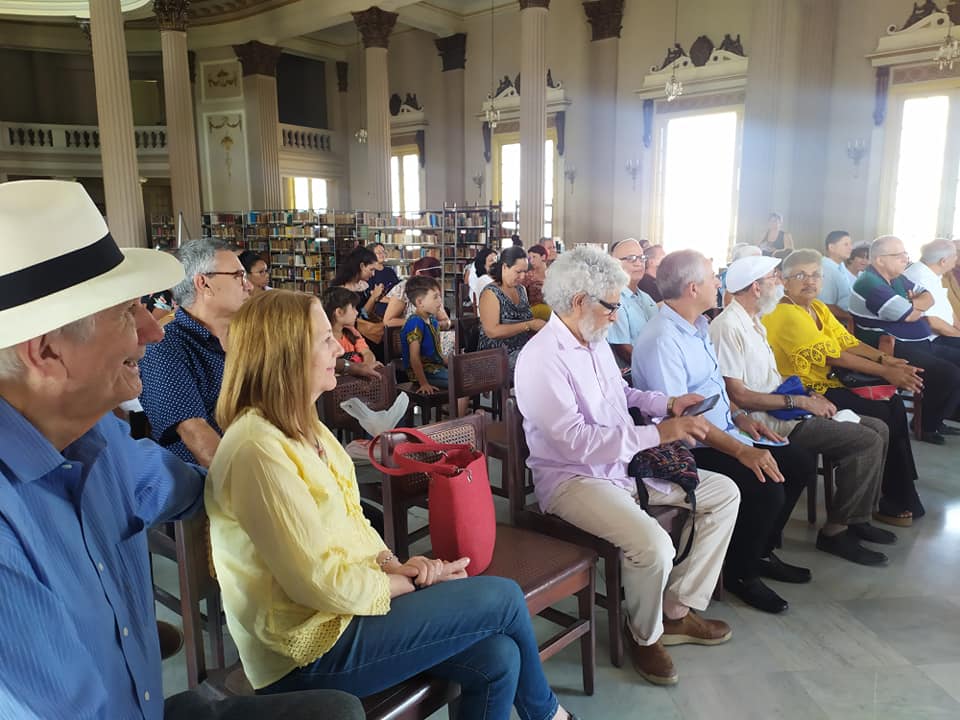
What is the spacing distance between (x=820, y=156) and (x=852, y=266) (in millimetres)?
5504

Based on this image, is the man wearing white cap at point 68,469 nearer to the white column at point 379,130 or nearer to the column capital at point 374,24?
the white column at point 379,130

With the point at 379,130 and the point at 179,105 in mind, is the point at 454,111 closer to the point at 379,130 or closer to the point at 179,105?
the point at 379,130

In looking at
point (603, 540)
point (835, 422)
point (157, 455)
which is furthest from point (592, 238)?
point (157, 455)

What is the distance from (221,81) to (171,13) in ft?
12.2

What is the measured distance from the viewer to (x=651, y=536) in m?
2.16

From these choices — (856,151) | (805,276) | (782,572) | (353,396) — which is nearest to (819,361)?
(805,276)

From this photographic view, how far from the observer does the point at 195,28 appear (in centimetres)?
1555

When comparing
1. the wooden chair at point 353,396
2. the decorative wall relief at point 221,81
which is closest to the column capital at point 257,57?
the decorative wall relief at point 221,81

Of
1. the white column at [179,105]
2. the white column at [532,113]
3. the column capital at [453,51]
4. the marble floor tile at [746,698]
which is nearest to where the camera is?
the marble floor tile at [746,698]

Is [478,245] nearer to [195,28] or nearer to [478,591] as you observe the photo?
[195,28]

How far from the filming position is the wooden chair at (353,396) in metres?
2.94

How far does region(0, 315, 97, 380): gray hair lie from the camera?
92cm

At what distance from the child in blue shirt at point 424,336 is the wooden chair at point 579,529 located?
6.98 ft

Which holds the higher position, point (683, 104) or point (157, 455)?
point (683, 104)
